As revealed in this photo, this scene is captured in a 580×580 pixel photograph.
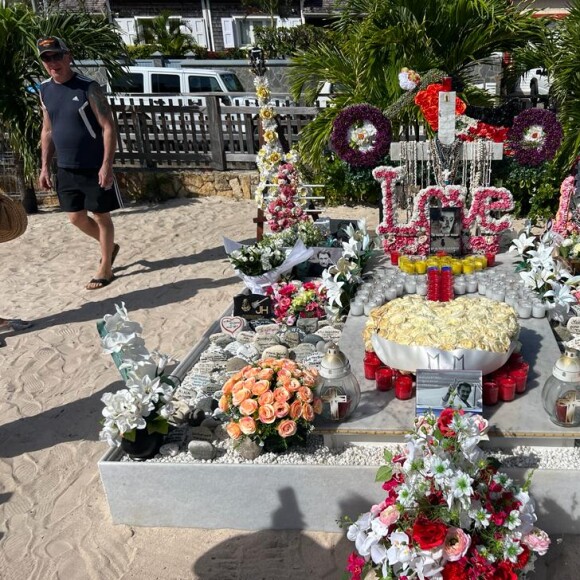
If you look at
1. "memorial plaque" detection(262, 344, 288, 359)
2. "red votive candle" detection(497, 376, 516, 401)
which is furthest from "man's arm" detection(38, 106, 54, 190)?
"red votive candle" detection(497, 376, 516, 401)

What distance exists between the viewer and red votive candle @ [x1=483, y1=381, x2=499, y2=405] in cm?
322

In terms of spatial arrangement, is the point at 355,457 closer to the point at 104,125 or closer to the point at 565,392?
the point at 565,392

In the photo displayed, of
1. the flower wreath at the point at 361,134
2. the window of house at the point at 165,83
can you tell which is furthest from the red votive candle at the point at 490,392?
the window of house at the point at 165,83

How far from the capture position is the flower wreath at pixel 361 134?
596 cm

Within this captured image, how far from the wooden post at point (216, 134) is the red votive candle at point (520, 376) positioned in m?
7.34

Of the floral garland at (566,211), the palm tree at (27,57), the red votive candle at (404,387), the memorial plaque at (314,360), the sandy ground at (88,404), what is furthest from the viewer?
the palm tree at (27,57)

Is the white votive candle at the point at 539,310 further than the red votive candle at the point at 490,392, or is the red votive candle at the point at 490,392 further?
the white votive candle at the point at 539,310

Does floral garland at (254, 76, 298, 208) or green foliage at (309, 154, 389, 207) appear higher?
floral garland at (254, 76, 298, 208)

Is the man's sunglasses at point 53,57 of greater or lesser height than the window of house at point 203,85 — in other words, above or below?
above

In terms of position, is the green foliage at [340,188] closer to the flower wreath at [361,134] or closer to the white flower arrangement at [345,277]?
the flower wreath at [361,134]

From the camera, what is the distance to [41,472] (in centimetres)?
345

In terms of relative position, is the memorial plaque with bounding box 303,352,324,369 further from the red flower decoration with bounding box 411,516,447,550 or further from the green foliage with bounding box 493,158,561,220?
the green foliage with bounding box 493,158,561,220

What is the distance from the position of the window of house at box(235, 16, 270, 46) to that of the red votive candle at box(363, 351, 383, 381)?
917 inches

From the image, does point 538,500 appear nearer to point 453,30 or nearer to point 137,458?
point 137,458
